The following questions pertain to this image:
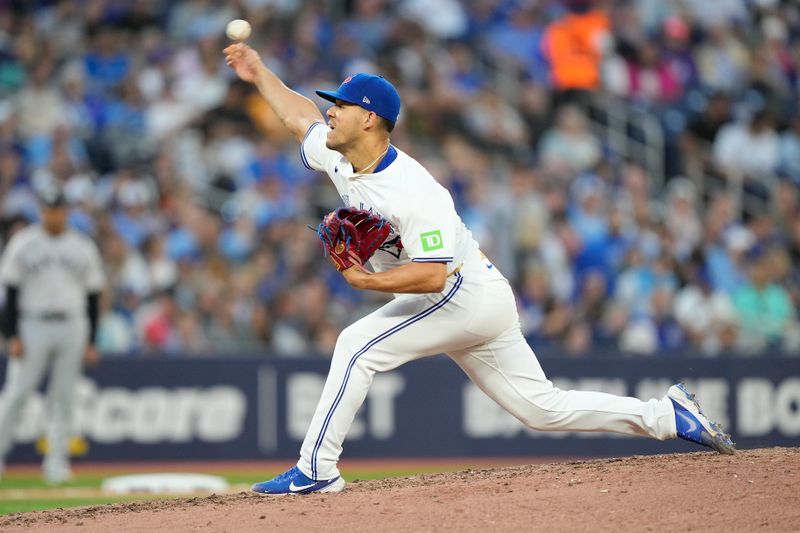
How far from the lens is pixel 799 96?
57.0 feet

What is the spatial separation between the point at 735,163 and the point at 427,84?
13.5 feet

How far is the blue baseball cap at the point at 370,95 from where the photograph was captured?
6258 millimetres

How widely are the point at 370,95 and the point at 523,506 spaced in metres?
2.11

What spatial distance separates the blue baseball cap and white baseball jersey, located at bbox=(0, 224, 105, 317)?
5008 mm

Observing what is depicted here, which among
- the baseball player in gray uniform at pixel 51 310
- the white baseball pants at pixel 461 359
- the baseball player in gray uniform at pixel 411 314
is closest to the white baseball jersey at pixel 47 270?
the baseball player in gray uniform at pixel 51 310

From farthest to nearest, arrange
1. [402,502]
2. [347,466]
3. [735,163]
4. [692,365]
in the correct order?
1. [735,163]
2. [692,365]
3. [347,466]
4. [402,502]

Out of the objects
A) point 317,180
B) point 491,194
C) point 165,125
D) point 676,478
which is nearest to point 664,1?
point 491,194

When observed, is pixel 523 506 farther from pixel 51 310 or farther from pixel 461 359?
pixel 51 310

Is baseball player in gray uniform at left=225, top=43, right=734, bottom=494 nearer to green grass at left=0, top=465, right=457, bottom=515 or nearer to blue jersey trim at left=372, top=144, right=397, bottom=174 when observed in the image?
blue jersey trim at left=372, top=144, right=397, bottom=174

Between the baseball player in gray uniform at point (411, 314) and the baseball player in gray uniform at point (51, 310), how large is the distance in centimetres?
461

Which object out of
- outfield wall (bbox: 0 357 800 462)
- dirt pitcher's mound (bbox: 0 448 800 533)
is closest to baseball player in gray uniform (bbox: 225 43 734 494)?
dirt pitcher's mound (bbox: 0 448 800 533)

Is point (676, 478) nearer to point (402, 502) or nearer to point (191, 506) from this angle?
point (402, 502)

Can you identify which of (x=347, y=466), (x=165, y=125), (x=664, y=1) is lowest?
(x=347, y=466)

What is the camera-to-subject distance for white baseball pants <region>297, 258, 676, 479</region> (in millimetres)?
6250
